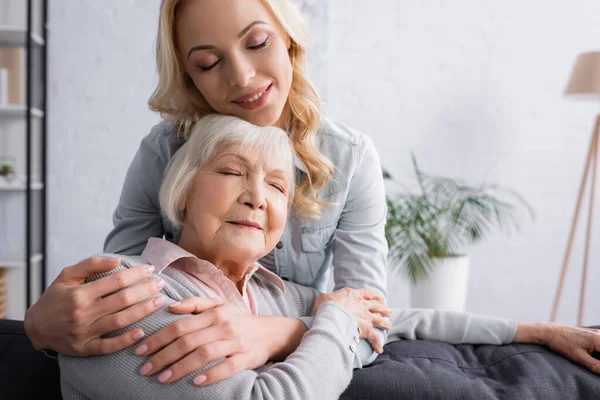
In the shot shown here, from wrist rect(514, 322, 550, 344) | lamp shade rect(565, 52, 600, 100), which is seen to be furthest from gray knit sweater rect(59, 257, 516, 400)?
lamp shade rect(565, 52, 600, 100)

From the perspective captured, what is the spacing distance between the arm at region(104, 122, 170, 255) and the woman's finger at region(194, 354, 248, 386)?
0.63m

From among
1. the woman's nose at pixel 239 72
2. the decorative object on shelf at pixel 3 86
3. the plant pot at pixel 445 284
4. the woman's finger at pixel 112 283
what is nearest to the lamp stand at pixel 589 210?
the plant pot at pixel 445 284

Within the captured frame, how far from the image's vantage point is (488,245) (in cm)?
388

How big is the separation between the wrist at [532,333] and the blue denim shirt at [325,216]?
1.06 feet

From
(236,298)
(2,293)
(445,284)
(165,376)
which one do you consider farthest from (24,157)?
(165,376)

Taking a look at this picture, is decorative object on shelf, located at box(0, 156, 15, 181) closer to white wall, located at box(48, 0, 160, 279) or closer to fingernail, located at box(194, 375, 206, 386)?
white wall, located at box(48, 0, 160, 279)

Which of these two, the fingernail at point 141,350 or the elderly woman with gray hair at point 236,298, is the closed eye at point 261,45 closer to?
the elderly woman with gray hair at point 236,298

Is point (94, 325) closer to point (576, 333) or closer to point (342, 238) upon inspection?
point (342, 238)

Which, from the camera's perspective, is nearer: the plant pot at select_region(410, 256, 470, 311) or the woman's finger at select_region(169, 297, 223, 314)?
the woman's finger at select_region(169, 297, 223, 314)

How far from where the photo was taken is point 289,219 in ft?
5.16

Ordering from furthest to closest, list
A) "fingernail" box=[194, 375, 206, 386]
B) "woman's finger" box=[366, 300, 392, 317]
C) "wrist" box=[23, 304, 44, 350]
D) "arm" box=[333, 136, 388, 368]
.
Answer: "arm" box=[333, 136, 388, 368]
"woman's finger" box=[366, 300, 392, 317]
"wrist" box=[23, 304, 44, 350]
"fingernail" box=[194, 375, 206, 386]

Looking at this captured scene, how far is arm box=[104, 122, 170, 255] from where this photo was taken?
1.58 meters

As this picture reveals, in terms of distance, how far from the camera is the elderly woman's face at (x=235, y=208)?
4.04 feet

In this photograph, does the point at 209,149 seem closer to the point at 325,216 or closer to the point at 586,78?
the point at 325,216
